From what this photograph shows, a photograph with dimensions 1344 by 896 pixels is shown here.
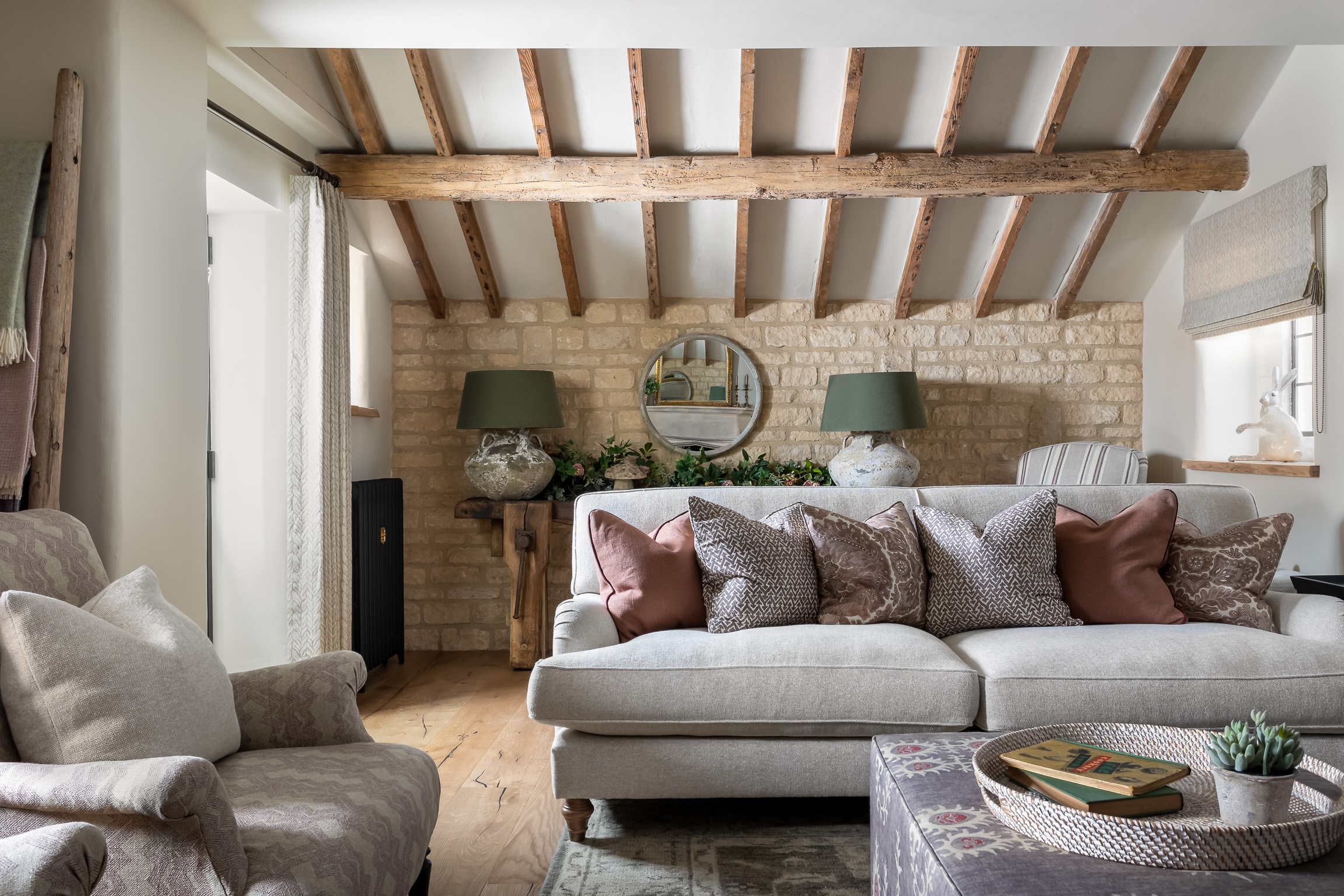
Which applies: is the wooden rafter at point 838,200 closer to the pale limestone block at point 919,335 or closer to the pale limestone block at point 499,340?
the pale limestone block at point 919,335

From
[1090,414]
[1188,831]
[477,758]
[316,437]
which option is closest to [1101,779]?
[1188,831]

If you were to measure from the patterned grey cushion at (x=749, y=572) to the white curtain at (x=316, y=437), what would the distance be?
1.68 meters

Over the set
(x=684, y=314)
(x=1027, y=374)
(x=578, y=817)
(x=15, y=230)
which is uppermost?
(x=684, y=314)

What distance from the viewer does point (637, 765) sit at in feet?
7.41

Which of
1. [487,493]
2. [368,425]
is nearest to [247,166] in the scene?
[368,425]

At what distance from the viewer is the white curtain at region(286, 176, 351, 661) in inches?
138

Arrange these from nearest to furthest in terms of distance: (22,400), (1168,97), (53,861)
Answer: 1. (53,861)
2. (22,400)
3. (1168,97)

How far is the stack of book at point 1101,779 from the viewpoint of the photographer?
1.40 metres

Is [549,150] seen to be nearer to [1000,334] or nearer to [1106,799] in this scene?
[1000,334]

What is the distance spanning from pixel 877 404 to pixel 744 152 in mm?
1349

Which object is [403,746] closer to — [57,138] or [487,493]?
[57,138]

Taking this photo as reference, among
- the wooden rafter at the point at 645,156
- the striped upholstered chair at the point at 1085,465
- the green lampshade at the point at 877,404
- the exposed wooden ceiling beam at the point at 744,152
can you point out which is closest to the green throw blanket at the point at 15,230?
the wooden rafter at the point at 645,156

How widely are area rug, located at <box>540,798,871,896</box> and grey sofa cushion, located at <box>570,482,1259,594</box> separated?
2.62ft

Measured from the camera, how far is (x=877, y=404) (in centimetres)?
435
